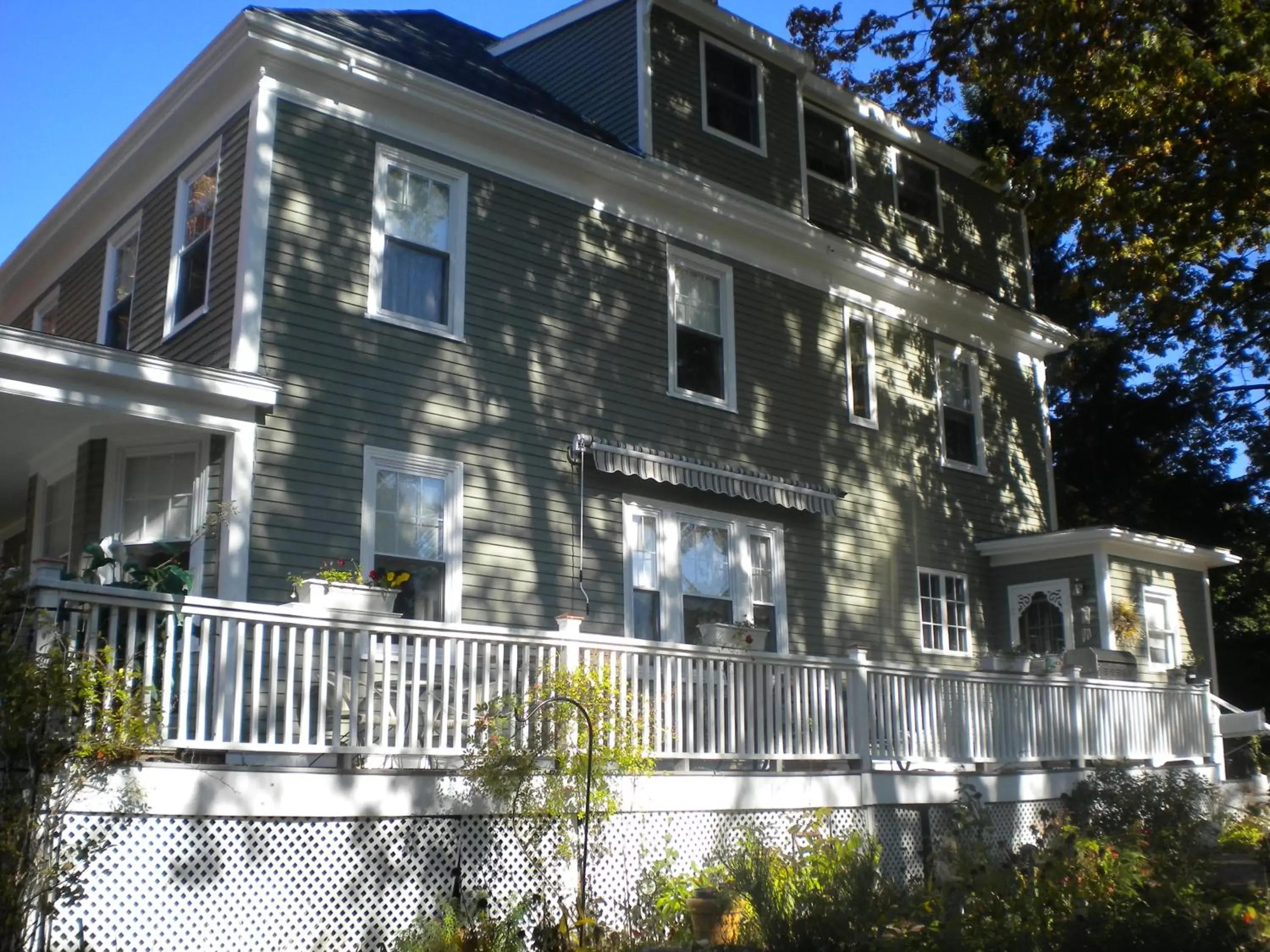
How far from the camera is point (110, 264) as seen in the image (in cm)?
1385

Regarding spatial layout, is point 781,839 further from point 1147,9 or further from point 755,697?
point 1147,9

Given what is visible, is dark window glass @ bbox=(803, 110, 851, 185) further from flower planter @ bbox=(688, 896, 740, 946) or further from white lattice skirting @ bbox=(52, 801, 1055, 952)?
flower planter @ bbox=(688, 896, 740, 946)

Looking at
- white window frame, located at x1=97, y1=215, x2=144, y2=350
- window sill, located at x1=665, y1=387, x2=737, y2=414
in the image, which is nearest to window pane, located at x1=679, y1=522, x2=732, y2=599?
window sill, located at x1=665, y1=387, x2=737, y2=414

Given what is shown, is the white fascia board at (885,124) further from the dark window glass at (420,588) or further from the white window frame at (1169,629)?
the dark window glass at (420,588)

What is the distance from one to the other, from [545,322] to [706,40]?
4761mm

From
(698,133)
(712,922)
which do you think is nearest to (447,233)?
(698,133)

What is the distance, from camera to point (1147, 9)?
52.0 feet

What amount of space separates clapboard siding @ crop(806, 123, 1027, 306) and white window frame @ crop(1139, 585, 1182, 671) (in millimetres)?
4780

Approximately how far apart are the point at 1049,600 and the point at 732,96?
25.8ft

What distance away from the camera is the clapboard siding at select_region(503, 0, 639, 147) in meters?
14.6

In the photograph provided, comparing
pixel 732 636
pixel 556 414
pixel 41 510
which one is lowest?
pixel 732 636

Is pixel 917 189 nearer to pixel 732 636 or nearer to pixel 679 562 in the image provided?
pixel 679 562

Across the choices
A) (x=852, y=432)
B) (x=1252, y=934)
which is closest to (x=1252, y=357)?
(x=852, y=432)

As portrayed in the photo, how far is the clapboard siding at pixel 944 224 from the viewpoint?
1688 centimetres
